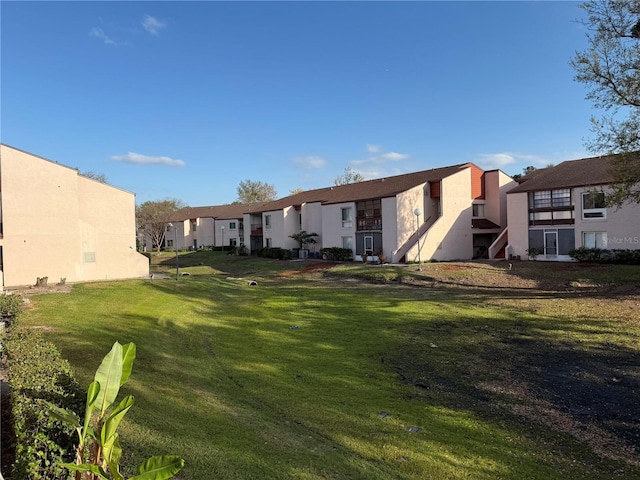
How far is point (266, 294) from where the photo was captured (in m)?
23.5

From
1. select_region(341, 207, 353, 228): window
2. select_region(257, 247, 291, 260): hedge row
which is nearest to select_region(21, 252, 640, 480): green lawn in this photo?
select_region(341, 207, 353, 228): window

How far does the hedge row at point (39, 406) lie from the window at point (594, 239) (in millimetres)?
33902

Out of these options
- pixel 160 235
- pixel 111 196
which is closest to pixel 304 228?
pixel 111 196

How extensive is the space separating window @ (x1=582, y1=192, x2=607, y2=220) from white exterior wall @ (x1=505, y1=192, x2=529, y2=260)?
4.24 m

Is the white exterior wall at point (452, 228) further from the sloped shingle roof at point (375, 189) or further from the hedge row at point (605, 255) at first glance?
the hedge row at point (605, 255)

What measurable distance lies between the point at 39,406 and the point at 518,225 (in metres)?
36.5

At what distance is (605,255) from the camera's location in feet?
95.7

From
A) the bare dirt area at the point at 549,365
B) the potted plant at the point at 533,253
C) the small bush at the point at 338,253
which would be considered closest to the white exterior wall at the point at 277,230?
the small bush at the point at 338,253

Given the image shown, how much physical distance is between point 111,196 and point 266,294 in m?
13.1

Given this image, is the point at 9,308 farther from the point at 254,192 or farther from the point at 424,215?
the point at 254,192

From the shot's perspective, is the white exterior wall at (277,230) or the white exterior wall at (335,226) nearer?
the white exterior wall at (335,226)

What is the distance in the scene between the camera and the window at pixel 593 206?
98.9ft

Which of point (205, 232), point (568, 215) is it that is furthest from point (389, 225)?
point (205, 232)

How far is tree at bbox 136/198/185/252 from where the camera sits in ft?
235
